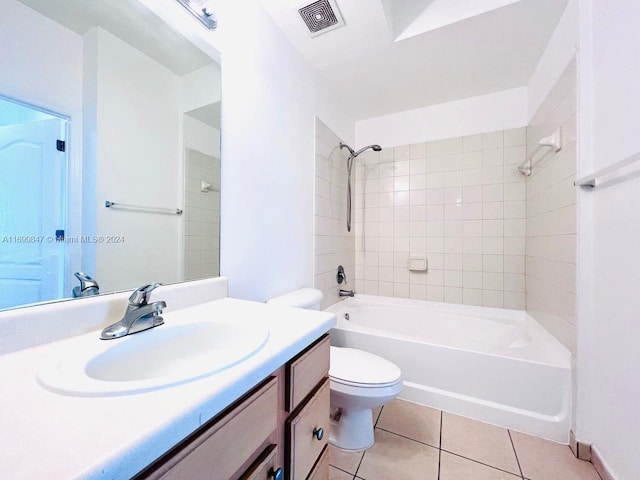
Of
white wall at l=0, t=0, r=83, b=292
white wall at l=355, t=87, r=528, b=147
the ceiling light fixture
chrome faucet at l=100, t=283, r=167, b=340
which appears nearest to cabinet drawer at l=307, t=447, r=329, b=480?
chrome faucet at l=100, t=283, r=167, b=340

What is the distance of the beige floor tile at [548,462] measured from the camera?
1.14m

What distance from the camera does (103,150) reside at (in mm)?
816

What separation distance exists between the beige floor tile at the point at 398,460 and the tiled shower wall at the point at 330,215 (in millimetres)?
970

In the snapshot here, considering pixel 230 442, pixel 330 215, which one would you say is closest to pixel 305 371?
pixel 230 442

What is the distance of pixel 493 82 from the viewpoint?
6.68 ft

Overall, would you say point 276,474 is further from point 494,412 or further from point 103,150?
point 494,412

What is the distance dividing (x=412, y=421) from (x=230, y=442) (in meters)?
1.38

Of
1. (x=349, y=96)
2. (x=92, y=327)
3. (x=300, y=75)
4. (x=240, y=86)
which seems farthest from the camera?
(x=349, y=96)

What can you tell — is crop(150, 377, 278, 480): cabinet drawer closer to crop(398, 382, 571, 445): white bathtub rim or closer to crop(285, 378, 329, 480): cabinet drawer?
crop(285, 378, 329, 480): cabinet drawer

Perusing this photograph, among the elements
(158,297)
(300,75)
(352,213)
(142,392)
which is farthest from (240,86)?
(352,213)

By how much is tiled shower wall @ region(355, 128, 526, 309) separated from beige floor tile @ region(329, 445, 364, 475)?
1498mm

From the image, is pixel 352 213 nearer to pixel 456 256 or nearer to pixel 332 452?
pixel 456 256

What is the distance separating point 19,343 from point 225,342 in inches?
18.1

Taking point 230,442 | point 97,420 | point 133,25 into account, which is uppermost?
point 133,25
